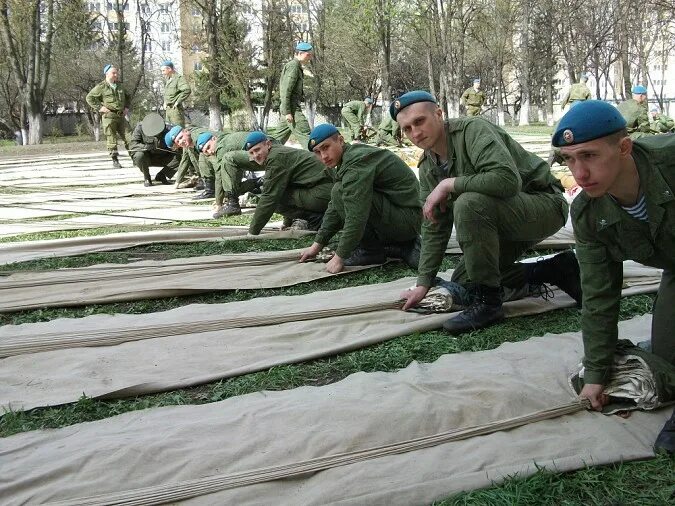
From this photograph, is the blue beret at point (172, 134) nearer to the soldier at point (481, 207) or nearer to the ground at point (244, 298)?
the ground at point (244, 298)

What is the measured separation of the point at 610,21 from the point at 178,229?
91.5 feet

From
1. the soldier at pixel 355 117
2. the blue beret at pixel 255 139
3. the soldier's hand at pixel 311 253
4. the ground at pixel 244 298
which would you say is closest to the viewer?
the ground at pixel 244 298

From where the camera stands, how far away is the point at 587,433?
213cm

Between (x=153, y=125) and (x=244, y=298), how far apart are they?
287 inches

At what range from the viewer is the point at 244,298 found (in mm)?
4109

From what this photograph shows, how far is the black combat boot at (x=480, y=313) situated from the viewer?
3.21 m

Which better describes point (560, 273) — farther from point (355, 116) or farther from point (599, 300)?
point (355, 116)

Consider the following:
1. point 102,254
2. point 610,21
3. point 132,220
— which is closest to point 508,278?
point 102,254

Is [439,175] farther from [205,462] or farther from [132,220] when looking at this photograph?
[132,220]

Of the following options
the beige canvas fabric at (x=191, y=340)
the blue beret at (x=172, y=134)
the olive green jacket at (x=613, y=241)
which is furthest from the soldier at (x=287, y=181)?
the blue beret at (x=172, y=134)

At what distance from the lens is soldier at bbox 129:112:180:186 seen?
10.7 m

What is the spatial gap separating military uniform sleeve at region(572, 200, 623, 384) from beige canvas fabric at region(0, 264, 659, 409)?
108 cm

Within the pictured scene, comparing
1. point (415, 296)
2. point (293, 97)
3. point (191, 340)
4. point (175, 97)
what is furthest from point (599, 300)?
point (175, 97)

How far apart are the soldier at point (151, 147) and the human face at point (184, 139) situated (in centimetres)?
139
